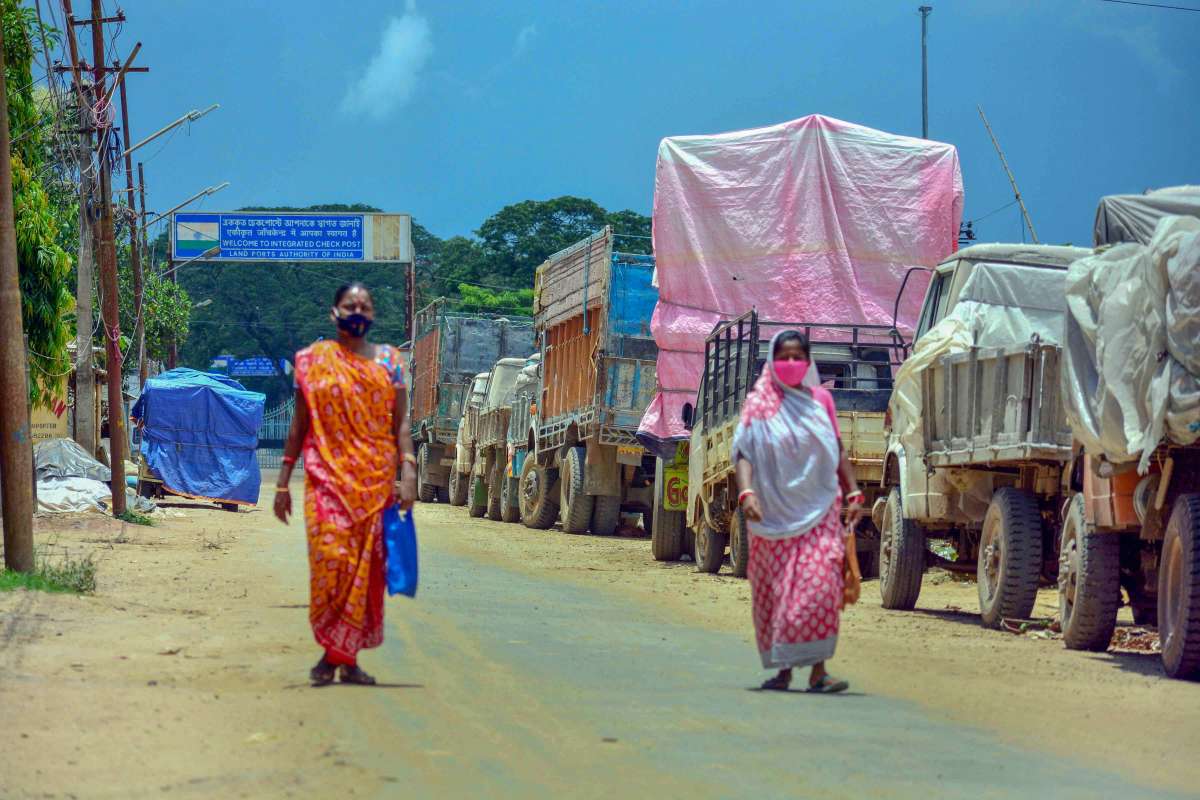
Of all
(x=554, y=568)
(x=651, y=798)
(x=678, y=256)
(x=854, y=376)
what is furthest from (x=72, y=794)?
(x=678, y=256)

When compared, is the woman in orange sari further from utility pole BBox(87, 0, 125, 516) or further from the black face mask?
utility pole BBox(87, 0, 125, 516)

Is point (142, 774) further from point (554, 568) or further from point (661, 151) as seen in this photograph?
point (661, 151)

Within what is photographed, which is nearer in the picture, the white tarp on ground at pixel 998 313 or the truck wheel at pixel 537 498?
the white tarp on ground at pixel 998 313

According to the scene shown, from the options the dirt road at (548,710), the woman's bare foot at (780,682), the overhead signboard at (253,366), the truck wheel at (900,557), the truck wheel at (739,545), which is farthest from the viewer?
the overhead signboard at (253,366)

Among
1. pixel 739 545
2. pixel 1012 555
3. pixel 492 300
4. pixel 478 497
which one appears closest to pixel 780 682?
pixel 1012 555

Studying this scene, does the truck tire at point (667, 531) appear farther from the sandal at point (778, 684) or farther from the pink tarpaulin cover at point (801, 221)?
the sandal at point (778, 684)

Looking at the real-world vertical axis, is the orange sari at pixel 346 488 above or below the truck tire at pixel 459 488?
above

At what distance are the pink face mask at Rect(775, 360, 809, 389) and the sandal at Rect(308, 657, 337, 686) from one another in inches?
97.0

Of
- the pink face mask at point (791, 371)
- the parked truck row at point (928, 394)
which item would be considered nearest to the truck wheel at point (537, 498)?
the parked truck row at point (928, 394)

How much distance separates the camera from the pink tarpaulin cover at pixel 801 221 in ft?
58.1

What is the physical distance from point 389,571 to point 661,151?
1204 cm

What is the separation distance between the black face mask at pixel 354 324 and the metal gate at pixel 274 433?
84484mm

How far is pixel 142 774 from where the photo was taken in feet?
17.4

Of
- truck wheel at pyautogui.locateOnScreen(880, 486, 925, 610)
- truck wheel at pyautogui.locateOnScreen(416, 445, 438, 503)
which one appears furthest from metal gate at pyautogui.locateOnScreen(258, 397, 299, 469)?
truck wheel at pyautogui.locateOnScreen(880, 486, 925, 610)
